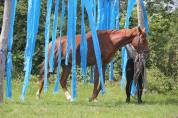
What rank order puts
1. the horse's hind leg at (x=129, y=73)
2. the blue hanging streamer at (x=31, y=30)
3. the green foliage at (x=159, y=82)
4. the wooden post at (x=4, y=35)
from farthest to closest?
the green foliage at (x=159, y=82), the horse's hind leg at (x=129, y=73), the blue hanging streamer at (x=31, y=30), the wooden post at (x=4, y=35)

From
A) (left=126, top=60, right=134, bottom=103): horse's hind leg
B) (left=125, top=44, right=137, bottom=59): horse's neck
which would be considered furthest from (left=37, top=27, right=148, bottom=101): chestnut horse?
(left=126, top=60, right=134, bottom=103): horse's hind leg

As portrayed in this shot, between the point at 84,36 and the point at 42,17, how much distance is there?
957 centimetres

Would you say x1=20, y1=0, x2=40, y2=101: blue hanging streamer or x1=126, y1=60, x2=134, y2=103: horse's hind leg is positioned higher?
x1=20, y1=0, x2=40, y2=101: blue hanging streamer

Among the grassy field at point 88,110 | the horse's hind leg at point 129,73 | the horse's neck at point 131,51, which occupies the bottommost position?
the grassy field at point 88,110

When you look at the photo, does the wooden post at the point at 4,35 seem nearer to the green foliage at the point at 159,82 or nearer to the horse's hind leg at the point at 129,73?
the horse's hind leg at the point at 129,73

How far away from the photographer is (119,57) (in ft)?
63.9

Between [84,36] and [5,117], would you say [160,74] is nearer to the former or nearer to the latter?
[84,36]

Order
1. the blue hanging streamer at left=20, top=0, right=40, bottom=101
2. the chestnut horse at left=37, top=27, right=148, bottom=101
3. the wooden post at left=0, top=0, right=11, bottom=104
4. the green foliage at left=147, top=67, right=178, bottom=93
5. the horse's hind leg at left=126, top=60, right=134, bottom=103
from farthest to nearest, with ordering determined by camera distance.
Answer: the green foliage at left=147, top=67, right=178, bottom=93 → the horse's hind leg at left=126, top=60, right=134, bottom=103 → the chestnut horse at left=37, top=27, right=148, bottom=101 → the blue hanging streamer at left=20, top=0, right=40, bottom=101 → the wooden post at left=0, top=0, right=11, bottom=104

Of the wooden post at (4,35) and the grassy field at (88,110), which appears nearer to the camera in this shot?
the grassy field at (88,110)

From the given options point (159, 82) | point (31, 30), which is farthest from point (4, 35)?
point (159, 82)

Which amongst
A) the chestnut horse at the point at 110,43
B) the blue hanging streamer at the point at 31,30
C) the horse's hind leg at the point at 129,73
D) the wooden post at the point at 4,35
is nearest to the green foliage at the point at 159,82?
Answer: the horse's hind leg at the point at 129,73

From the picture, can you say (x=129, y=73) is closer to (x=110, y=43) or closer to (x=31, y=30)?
(x=110, y=43)

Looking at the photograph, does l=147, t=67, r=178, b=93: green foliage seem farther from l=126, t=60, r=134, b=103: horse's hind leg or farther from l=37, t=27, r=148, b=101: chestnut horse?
l=37, t=27, r=148, b=101: chestnut horse

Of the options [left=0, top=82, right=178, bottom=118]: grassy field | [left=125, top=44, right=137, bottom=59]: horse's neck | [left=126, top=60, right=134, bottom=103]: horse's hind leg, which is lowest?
[left=0, top=82, right=178, bottom=118]: grassy field
